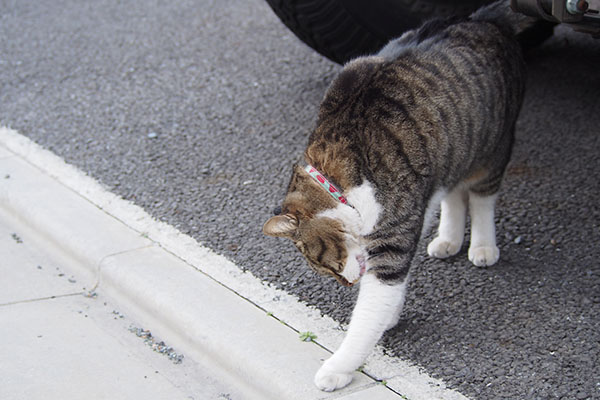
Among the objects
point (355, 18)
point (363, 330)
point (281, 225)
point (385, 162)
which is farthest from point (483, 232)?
point (355, 18)

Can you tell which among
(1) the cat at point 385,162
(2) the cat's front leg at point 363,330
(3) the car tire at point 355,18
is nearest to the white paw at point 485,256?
(1) the cat at point 385,162

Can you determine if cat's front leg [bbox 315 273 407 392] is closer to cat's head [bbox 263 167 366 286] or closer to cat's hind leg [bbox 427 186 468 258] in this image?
cat's head [bbox 263 167 366 286]

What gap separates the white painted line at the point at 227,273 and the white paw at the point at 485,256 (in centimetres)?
74

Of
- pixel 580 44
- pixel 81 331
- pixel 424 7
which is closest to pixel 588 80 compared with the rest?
pixel 580 44

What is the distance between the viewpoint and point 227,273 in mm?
3109

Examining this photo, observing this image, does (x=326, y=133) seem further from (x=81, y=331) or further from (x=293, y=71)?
(x=293, y=71)

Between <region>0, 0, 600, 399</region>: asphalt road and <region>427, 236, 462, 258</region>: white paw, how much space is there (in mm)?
47

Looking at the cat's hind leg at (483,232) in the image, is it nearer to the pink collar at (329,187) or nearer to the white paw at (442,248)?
the white paw at (442,248)

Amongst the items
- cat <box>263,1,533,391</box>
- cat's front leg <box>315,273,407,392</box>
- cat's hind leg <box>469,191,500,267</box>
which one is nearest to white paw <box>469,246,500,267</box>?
cat's hind leg <box>469,191,500,267</box>

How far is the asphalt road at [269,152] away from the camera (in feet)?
8.73

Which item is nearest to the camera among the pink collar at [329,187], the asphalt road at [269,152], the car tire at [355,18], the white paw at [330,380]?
the white paw at [330,380]

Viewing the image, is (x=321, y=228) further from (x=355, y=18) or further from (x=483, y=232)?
(x=355, y=18)

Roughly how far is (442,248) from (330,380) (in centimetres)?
104

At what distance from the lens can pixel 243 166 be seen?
4023mm
